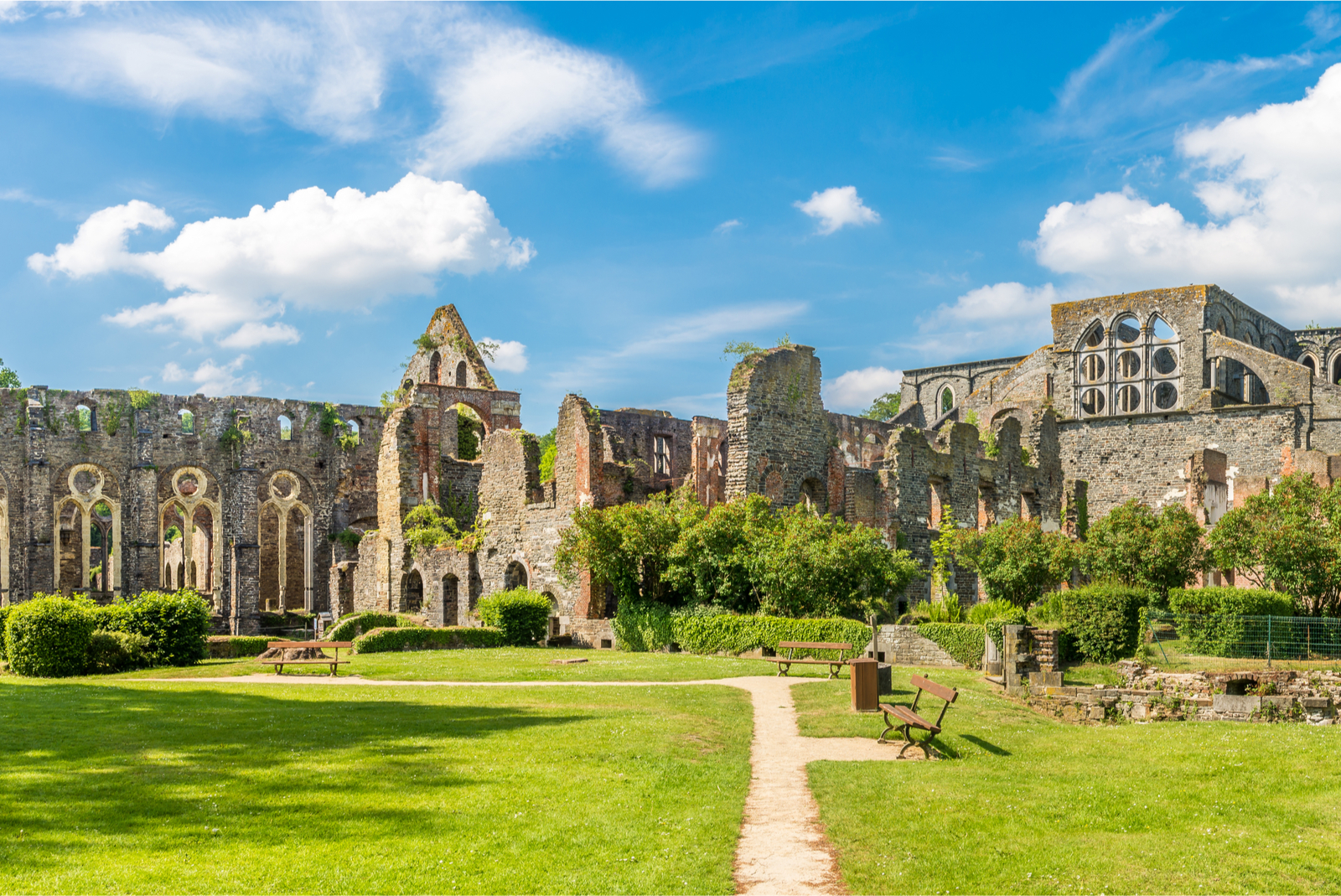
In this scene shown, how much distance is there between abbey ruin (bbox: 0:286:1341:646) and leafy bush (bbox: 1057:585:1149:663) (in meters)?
8.94

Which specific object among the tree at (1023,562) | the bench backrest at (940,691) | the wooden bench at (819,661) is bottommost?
the wooden bench at (819,661)

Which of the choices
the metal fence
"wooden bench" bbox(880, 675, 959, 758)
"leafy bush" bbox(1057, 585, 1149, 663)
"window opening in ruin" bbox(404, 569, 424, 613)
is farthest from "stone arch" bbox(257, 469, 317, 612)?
"wooden bench" bbox(880, 675, 959, 758)

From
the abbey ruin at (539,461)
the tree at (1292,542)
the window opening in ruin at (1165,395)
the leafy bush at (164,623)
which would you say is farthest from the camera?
the window opening in ruin at (1165,395)

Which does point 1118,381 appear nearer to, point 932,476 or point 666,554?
point 932,476

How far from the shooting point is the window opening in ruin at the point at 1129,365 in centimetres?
4562

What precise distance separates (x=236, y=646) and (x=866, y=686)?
15838 mm

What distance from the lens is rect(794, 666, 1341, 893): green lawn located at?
7902 mm

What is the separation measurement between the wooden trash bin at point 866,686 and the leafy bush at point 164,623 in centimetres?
1402

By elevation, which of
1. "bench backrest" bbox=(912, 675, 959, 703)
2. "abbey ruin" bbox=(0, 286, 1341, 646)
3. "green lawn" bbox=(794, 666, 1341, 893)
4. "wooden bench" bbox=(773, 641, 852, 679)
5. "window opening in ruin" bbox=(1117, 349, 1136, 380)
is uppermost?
"window opening in ruin" bbox=(1117, 349, 1136, 380)

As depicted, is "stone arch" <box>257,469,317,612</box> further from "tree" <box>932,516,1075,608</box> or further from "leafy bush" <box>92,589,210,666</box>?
"tree" <box>932,516,1075,608</box>

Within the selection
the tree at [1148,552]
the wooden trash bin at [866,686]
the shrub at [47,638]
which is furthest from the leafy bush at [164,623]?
the tree at [1148,552]

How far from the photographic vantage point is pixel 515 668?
2094 cm

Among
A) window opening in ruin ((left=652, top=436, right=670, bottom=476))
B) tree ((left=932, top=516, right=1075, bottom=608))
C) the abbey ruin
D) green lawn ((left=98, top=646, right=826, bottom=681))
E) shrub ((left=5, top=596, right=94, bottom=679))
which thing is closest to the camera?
green lawn ((left=98, top=646, right=826, bottom=681))

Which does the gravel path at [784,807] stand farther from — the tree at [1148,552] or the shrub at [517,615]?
the tree at [1148,552]
